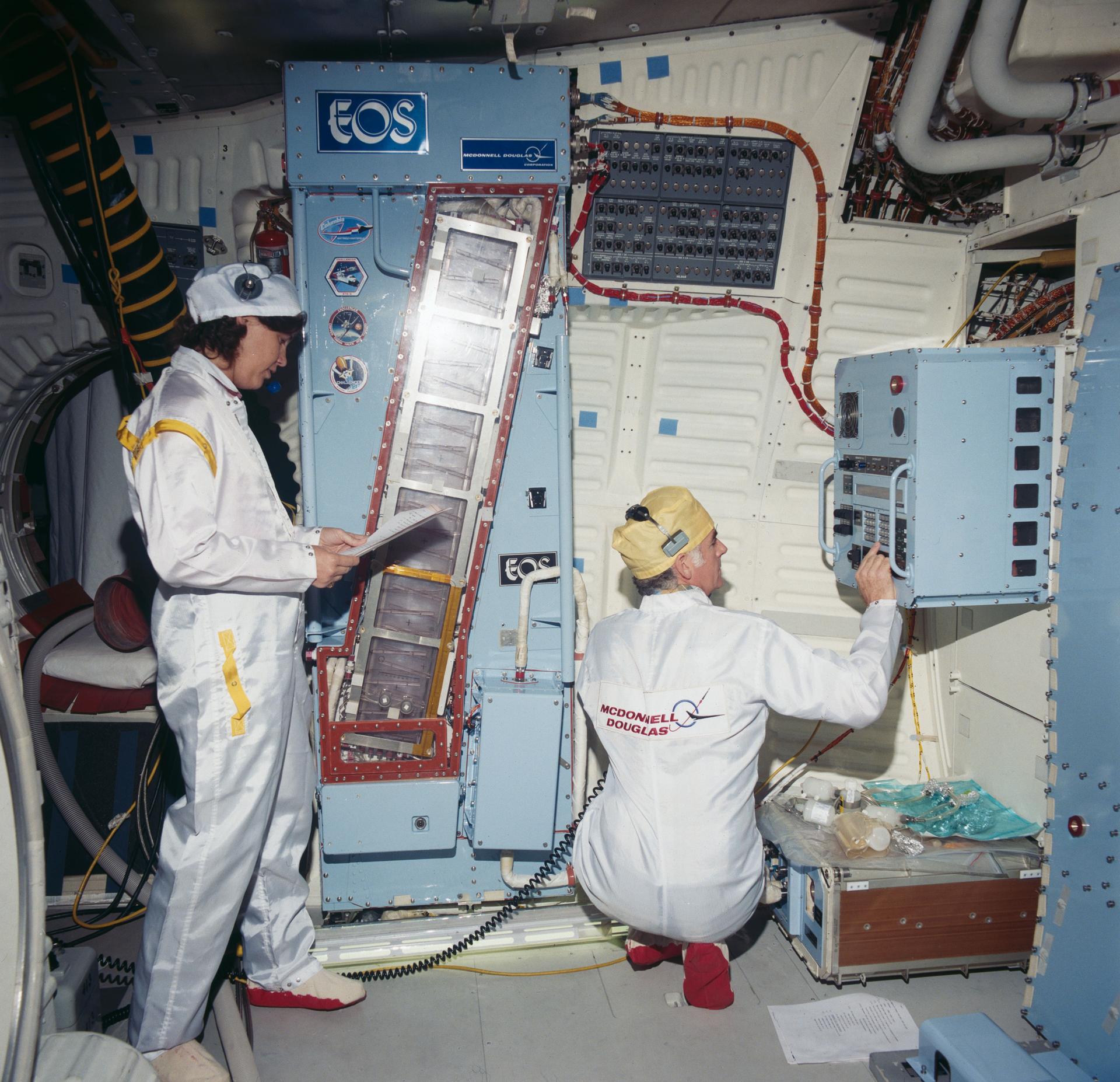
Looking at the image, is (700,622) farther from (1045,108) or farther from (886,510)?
(1045,108)

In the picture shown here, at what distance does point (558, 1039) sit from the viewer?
309 cm

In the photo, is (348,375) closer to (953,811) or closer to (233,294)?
(233,294)

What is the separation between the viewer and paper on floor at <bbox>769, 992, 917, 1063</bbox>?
3.01 meters

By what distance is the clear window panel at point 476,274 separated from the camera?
3361 millimetres

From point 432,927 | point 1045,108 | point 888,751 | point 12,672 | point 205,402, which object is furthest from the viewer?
point 888,751

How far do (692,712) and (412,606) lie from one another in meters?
1.24

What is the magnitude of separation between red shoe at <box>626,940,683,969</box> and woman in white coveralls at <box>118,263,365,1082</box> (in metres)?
1.45

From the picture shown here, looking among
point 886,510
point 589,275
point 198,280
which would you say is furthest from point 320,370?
point 886,510

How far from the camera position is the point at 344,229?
335 centimetres

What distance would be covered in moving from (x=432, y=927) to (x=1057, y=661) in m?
2.62

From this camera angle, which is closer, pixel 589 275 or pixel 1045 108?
pixel 1045 108

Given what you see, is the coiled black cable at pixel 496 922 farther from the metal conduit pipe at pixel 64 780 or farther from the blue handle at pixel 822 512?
the blue handle at pixel 822 512

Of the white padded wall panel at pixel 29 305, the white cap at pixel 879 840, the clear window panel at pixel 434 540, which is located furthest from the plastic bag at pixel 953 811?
the white padded wall panel at pixel 29 305

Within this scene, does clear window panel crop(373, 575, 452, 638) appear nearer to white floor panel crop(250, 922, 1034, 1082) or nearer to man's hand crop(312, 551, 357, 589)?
man's hand crop(312, 551, 357, 589)
